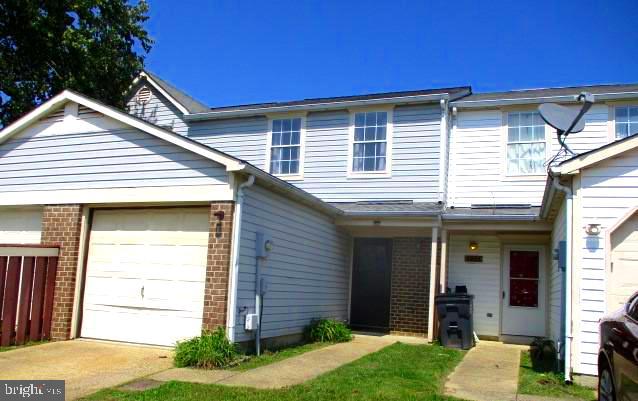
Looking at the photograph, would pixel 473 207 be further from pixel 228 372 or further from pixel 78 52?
pixel 78 52

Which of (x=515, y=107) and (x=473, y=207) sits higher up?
(x=515, y=107)

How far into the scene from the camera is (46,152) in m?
11.1

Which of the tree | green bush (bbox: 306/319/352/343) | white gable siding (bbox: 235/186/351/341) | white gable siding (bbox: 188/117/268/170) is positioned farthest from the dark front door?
the tree

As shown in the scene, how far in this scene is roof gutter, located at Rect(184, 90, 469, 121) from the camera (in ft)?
45.8

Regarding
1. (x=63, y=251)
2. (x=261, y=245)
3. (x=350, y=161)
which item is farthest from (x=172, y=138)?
(x=350, y=161)

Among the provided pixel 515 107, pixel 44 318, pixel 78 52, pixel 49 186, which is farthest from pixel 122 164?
pixel 78 52

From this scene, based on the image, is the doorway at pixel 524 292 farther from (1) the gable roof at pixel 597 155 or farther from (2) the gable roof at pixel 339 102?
(1) the gable roof at pixel 597 155

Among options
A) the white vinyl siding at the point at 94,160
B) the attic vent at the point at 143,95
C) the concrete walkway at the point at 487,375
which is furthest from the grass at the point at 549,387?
the attic vent at the point at 143,95

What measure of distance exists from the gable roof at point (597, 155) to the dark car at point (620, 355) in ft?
8.42

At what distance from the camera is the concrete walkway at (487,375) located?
279 inches

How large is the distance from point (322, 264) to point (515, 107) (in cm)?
612

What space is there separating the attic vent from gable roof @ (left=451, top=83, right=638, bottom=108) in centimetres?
1000

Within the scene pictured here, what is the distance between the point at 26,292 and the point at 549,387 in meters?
8.48

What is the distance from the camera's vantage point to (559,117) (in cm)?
970
